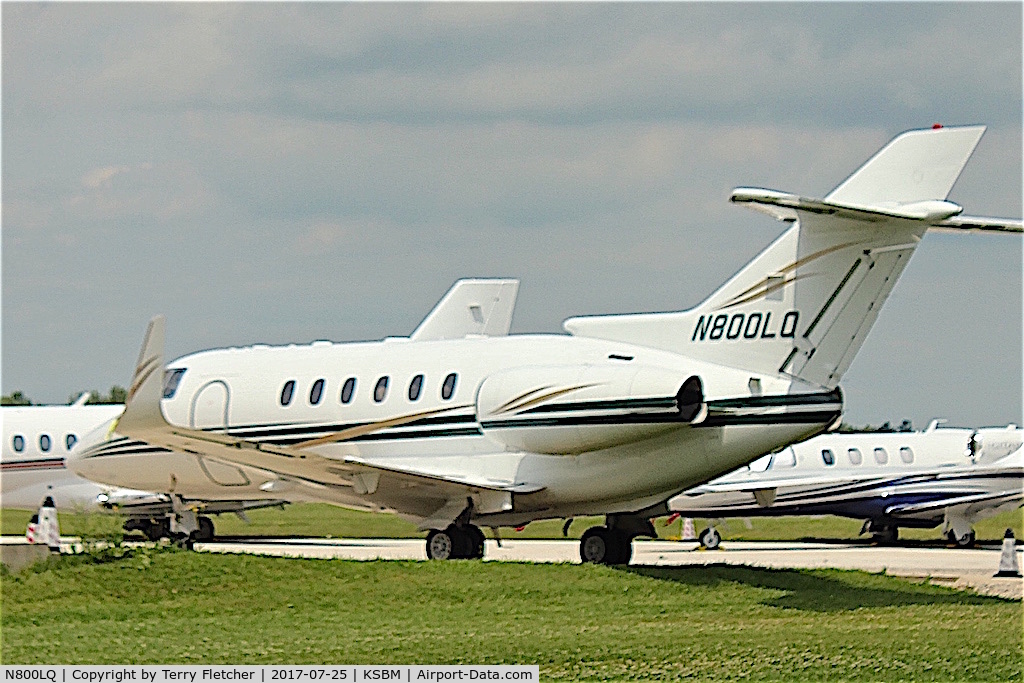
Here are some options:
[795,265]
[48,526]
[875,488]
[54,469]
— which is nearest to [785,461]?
[875,488]

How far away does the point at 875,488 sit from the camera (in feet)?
120

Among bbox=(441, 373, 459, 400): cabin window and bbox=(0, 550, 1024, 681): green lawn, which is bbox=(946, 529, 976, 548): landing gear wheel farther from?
bbox=(441, 373, 459, 400): cabin window

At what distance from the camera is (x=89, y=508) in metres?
35.1

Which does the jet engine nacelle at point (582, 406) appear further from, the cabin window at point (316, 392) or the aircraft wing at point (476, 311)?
the aircraft wing at point (476, 311)

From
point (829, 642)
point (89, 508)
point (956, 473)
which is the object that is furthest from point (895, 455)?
point (829, 642)

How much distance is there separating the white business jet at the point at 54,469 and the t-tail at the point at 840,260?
1804cm

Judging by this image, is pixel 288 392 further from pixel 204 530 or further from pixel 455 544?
pixel 204 530

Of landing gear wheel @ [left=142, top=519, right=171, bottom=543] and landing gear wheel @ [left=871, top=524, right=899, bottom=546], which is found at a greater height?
landing gear wheel @ [left=142, top=519, right=171, bottom=543]

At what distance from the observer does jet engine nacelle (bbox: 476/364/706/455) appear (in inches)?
749

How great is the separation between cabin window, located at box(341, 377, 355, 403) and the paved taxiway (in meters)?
2.82

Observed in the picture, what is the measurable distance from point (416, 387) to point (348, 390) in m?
1.27

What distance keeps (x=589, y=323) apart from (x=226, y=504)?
15.5 meters

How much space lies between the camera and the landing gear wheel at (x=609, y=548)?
23.0 metres
